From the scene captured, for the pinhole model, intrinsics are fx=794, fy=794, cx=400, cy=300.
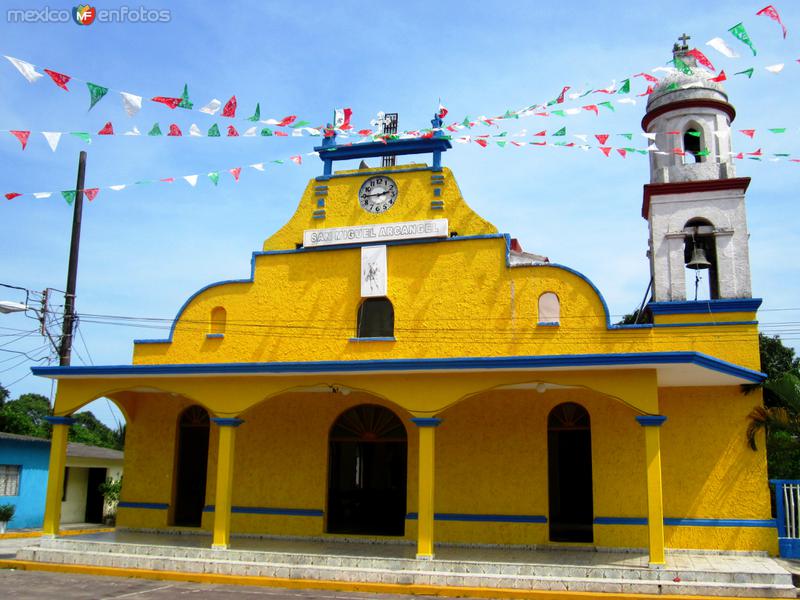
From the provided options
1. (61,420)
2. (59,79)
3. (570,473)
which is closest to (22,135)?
(59,79)

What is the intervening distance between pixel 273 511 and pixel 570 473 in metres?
6.23

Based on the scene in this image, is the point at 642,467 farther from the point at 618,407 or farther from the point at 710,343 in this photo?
the point at 710,343

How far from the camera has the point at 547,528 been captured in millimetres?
15086

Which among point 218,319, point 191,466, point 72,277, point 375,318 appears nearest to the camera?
point 375,318

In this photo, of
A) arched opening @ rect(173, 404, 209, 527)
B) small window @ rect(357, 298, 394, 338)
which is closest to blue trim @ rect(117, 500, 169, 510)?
arched opening @ rect(173, 404, 209, 527)

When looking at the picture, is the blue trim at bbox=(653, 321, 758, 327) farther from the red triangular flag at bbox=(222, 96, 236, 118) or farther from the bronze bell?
the red triangular flag at bbox=(222, 96, 236, 118)

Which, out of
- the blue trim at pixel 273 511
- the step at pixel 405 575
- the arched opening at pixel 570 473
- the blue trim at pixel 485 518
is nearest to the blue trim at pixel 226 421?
Result: the step at pixel 405 575

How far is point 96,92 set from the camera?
1198 cm

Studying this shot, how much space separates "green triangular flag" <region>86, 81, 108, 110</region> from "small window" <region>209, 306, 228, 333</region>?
253 inches

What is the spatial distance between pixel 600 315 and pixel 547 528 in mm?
4179

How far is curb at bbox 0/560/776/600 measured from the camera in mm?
11586

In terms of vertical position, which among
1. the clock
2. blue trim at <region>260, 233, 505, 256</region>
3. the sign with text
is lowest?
blue trim at <region>260, 233, 505, 256</region>

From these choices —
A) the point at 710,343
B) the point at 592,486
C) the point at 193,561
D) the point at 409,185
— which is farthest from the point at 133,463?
the point at 710,343

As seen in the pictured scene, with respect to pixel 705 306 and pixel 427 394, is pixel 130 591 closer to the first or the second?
pixel 427 394
